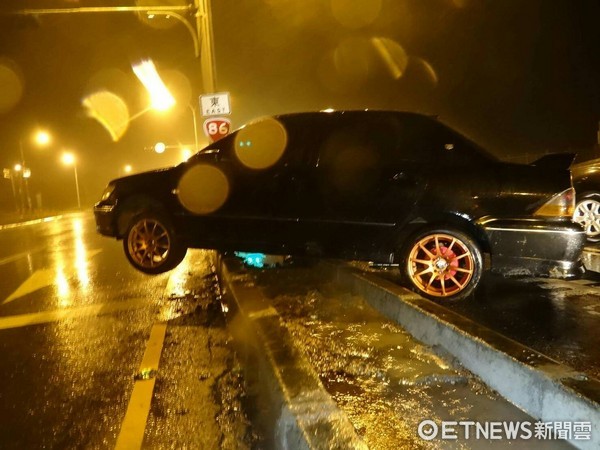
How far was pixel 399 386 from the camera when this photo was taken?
329 cm

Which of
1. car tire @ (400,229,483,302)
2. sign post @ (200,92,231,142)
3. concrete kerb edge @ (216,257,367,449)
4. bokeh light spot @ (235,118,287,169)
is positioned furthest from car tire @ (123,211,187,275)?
sign post @ (200,92,231,142)

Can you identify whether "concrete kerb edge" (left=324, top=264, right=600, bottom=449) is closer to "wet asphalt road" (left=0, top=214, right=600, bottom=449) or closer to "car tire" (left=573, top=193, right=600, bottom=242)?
"wet asphalt road" (left=0, top=214, right=600, bottom=449)

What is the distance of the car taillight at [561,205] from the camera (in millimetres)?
4535

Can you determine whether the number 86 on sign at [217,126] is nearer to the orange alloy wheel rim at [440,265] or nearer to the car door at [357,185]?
the car door at [357,185]

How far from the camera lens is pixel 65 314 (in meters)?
6.21

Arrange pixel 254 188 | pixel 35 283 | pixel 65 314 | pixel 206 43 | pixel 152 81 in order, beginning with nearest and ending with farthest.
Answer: pixel 254 188 → pixel 65 314 → pixel 35 283 → pixel 206 43 → pixel 152 81

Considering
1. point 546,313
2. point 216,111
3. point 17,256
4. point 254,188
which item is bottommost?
point 17,256

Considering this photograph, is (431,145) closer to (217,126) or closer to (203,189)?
(203,189)

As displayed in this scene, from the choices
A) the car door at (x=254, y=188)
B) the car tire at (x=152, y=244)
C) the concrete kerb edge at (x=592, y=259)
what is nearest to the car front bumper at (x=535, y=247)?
the concrete kerb edge at (x=592, y=259)

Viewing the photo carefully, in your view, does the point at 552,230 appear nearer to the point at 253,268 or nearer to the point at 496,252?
the point at 496,252

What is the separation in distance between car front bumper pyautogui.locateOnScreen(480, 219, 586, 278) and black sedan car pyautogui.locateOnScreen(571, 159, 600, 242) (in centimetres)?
278

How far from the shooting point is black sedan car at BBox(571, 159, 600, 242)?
6918 millimetres
